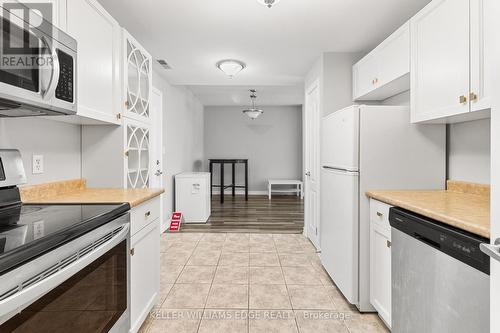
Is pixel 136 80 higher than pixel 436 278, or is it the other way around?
pixel 136 80

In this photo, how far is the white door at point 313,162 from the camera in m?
3.38

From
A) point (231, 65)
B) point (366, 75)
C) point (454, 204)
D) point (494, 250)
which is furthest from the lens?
point (231, 65)

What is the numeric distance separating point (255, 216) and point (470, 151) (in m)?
3.58

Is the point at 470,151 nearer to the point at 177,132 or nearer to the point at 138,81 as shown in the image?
the point at 138,81

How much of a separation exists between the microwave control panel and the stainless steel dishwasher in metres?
1.84

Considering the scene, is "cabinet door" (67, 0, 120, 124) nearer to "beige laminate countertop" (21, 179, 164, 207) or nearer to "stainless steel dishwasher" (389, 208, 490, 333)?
"beige laminate countertop" (21, 179, 164, 207)

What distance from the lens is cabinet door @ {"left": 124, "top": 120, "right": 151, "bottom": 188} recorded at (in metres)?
2.15

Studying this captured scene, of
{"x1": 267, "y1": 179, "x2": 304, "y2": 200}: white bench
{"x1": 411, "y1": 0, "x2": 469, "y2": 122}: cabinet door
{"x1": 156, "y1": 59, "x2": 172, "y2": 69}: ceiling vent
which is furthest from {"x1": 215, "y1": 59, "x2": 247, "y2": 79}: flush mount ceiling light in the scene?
{"x1": 267, "y1": 179, "x2": 304, "y2": 200}: white bench

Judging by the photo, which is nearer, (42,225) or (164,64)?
(42,225)

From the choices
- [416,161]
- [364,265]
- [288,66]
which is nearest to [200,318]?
[364,265]

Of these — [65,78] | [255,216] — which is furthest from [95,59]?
[255,216]

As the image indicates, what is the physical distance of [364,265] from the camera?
1.99m

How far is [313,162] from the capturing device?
3.63 meters

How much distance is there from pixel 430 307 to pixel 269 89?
16.1ft
